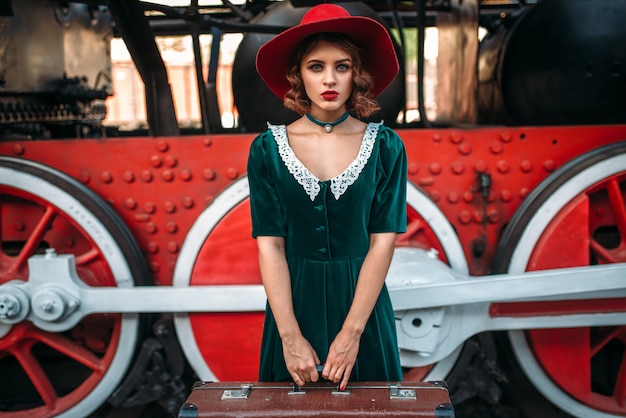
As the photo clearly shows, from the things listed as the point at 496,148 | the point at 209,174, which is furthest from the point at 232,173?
the point at 496,148

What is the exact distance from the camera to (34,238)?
6.50 feet

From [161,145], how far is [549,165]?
51.9 inches

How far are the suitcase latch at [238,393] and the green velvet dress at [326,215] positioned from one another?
0.55ft

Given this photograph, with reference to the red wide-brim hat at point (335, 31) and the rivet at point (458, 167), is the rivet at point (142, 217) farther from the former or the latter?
the rivet at point (458, 167)

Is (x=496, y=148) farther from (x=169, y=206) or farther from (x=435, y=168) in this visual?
(x=169, y=206)

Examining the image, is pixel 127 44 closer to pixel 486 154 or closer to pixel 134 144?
pixel 134 144

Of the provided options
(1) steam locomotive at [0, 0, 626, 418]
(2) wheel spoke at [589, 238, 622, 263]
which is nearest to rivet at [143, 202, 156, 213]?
(1) steam locomotive at [0, 0, 626, 418]

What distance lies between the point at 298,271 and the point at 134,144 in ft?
3.34

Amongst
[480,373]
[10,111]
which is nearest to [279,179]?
[480,373]

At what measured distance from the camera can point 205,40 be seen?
4797 mm

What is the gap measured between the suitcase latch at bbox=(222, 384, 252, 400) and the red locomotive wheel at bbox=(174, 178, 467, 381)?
2.29 feet

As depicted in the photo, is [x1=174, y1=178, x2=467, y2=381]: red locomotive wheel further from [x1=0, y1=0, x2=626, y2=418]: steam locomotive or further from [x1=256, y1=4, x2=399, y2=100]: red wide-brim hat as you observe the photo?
[x1=256, y1=4, x2=399, y2=100]: red wide-brim hat

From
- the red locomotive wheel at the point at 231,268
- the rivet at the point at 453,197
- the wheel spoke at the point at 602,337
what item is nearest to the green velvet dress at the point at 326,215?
the red locomotive wheel at the point at 231,268

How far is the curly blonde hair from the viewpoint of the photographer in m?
1.17
